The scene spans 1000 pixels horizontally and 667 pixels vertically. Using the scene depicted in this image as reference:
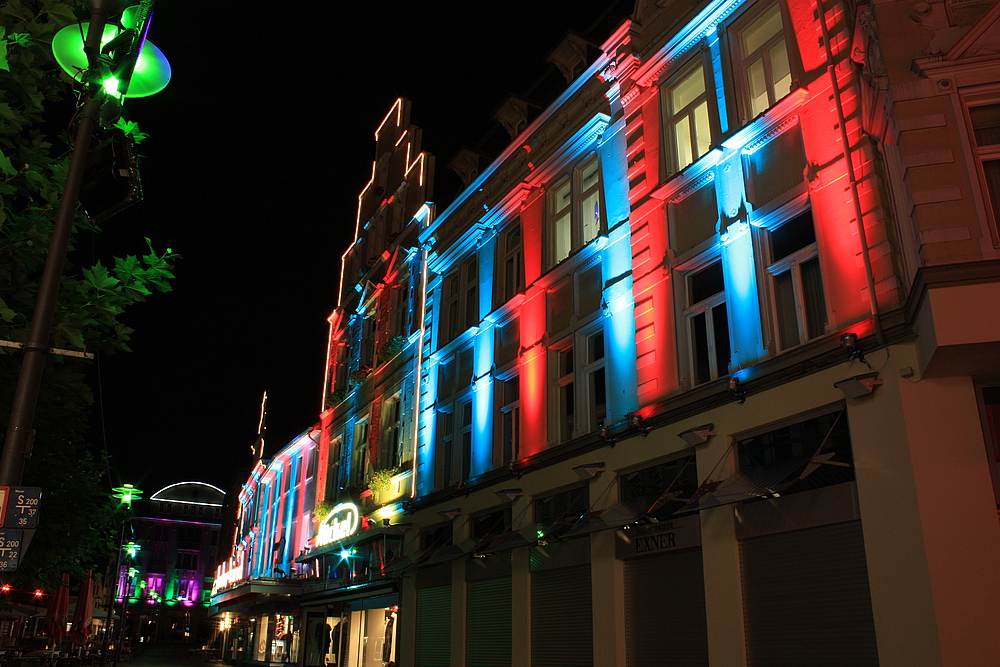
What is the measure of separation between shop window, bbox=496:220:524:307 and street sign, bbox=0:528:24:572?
14576 millimetres

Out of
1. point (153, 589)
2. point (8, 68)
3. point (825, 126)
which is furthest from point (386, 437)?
point (153, 589)

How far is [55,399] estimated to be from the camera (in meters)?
9.94

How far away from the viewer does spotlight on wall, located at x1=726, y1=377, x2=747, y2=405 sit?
1241 centimetres

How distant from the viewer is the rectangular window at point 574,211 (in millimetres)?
18234

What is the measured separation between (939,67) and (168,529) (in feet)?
400

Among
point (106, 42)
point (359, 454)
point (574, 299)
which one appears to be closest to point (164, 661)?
point (359, 454)

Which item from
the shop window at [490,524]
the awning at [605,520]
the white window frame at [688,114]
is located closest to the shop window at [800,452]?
the awning at [605,520]

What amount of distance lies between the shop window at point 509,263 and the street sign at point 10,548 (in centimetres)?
1458

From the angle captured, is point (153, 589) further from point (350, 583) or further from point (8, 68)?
point (8, 68)

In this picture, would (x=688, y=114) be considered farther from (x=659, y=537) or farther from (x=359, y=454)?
(x=359, y=454)

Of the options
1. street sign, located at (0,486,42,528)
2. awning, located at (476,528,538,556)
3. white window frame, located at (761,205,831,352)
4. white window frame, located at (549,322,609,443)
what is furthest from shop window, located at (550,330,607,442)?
street sign, located at (0,486,42,528)

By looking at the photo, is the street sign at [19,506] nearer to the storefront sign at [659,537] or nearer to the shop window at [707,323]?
the storefront sign at [659,537]

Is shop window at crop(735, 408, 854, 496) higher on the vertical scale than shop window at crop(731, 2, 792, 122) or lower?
lower

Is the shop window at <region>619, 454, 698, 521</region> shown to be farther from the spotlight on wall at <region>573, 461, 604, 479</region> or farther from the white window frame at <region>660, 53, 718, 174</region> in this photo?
the white window frame at <region>660, 53, 718, 174</region>
